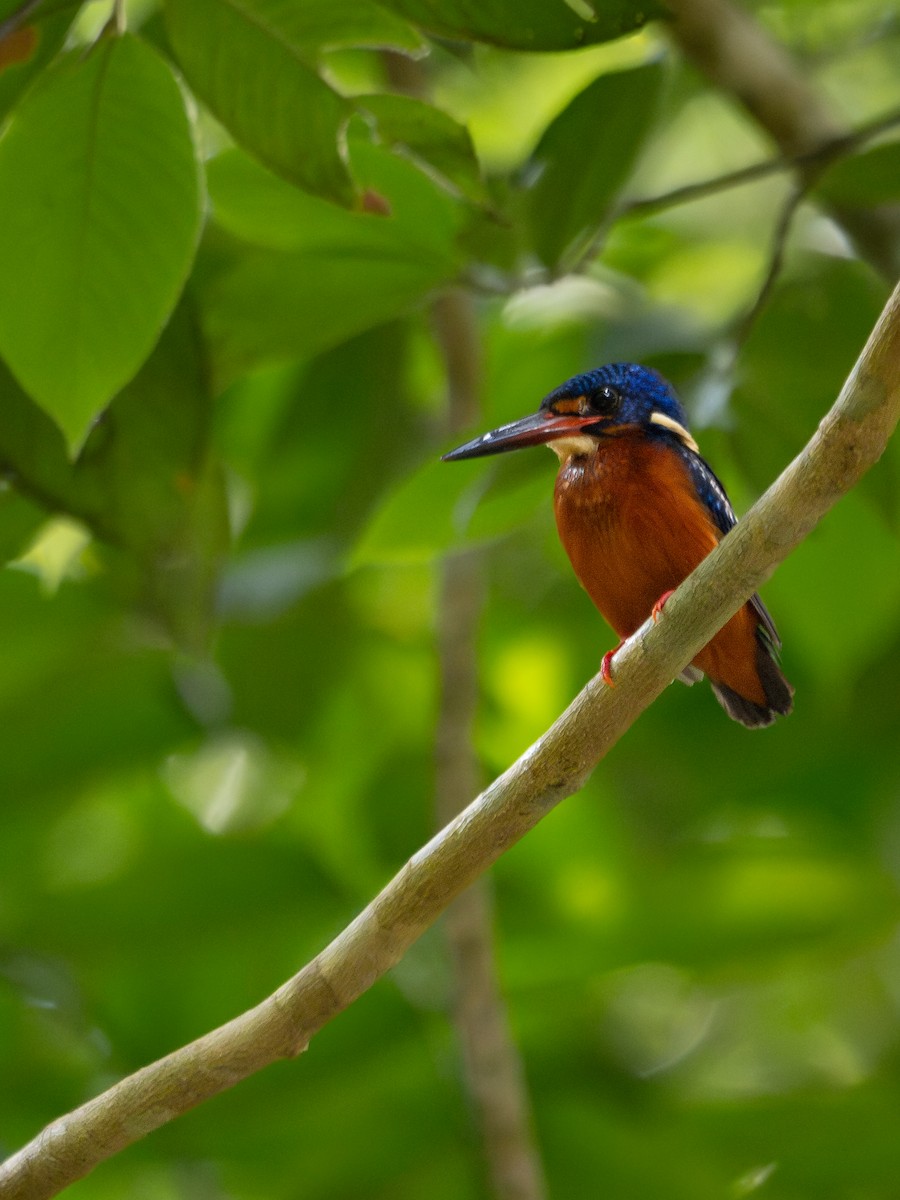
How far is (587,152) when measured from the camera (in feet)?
6.51

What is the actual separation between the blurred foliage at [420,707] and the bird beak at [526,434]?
3.5 inches

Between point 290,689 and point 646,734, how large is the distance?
0.82 m

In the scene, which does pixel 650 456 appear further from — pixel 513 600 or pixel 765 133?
pixel 513 600

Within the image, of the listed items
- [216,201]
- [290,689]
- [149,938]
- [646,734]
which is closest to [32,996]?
[149,938]

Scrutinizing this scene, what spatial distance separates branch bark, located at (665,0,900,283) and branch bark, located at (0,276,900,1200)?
1.27 meters

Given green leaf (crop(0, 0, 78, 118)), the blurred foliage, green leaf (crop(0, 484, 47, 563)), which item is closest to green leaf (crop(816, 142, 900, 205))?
the blurred foliage

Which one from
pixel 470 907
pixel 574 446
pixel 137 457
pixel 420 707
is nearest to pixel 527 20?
pixel 574 446

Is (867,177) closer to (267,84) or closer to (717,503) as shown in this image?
(717,503)

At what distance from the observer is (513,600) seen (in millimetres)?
3797

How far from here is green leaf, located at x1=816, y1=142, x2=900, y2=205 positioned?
6.52 ft

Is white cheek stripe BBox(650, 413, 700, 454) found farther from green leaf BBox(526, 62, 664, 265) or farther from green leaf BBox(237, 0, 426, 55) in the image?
green leaf BBox(237, 0, 426, 55)

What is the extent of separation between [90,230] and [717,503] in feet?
3.14

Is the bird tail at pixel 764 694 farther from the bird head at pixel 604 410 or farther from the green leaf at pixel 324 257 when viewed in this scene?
the green leaf at pixel 324 257

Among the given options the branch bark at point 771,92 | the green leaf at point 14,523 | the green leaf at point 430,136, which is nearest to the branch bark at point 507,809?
the green leaf at point 430,136
